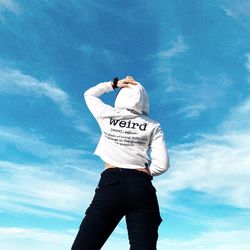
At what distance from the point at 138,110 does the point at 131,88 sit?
470 mm

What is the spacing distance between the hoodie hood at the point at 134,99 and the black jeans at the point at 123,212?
1152mm

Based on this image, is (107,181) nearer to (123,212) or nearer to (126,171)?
(126,171)

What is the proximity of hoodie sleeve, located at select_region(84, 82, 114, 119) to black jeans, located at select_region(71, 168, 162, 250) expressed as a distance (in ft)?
3.96

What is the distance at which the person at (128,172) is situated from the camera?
6.19 metres

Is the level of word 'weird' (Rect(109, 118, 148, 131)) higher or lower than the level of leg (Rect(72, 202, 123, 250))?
higher

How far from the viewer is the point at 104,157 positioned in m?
6.73

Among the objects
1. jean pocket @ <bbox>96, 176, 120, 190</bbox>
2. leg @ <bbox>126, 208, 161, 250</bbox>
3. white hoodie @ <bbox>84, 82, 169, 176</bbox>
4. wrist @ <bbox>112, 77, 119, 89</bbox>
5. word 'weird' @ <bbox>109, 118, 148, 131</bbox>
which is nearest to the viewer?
leg @ <bbox>126, 208, 161, 250</bbox>

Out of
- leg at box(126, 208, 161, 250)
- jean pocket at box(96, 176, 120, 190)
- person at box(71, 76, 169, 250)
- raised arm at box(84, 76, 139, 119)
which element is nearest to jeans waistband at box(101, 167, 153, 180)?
person at box(71, 76, 169, 250)

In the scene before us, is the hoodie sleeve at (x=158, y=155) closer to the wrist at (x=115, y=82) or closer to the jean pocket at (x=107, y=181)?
the jean pocket at (x=107, y=181)

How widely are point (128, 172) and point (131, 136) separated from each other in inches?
24.2

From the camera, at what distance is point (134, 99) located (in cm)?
698

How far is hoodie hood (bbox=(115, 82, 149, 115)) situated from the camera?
22.9 ft

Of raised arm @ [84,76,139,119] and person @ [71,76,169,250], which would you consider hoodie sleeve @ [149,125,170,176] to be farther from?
raised arm @ [84,76,139,119]

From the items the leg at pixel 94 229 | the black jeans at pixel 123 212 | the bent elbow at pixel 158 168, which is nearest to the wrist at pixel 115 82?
the bent elbow at pixel 158 168
